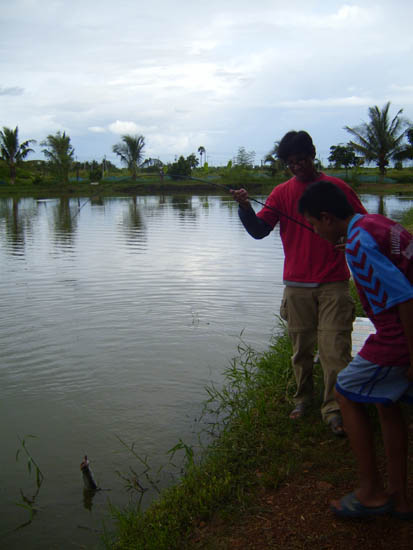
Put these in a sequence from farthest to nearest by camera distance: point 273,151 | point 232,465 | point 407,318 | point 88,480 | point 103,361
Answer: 1. point 273,151
2. point 103,361
3. point 88,480
4. point 232,465
5. point 407,318

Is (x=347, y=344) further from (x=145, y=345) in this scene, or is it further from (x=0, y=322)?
(x=0, y=322)

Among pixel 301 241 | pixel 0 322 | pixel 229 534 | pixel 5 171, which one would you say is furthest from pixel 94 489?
pixel 5 171

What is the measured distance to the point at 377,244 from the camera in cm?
217

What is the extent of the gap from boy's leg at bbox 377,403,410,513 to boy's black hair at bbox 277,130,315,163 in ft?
5.47

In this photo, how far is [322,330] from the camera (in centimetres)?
339

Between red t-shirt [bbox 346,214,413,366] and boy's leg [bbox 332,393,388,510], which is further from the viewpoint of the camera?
boy's leg [bbox 332,393,388,510]

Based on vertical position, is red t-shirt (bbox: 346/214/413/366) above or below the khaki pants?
above

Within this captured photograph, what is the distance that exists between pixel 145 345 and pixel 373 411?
132 inches

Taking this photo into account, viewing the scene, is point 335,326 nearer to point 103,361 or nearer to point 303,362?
point 303,362

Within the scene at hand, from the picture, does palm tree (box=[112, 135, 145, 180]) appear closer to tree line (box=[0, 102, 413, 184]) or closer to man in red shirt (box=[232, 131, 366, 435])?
tree line (box=[0, 102, 413, 184])

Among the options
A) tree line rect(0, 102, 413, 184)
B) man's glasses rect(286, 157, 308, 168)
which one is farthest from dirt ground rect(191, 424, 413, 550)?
tree line rect(0, 102, 413, 184)

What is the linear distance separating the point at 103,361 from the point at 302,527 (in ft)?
12.0

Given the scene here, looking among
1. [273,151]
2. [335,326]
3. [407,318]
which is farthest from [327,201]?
[273,151]

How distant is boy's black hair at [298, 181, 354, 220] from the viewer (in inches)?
97.6
